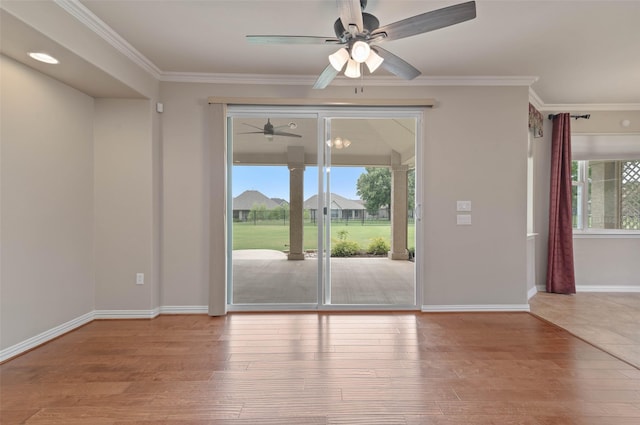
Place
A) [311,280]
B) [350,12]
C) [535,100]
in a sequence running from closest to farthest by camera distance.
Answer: [350,12] < [311,280] < [535,100]

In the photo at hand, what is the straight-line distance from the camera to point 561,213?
4.26 metres

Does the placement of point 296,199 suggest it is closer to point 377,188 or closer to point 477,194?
point 377,188

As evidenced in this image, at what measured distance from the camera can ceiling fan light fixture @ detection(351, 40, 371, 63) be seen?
1972 millimetres

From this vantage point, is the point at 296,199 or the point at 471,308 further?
the point at 296,199

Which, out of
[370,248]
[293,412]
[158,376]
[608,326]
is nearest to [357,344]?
[293,412]

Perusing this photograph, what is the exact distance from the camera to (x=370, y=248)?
3.73 meters

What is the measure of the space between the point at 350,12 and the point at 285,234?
2.41 m

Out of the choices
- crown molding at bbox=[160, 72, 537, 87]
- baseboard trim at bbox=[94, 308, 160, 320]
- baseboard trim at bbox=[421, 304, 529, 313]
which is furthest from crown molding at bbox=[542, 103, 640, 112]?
baseboard trim at bbox=[94, 308, 160, 320]

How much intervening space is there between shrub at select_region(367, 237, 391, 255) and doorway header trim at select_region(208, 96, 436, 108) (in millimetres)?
1524

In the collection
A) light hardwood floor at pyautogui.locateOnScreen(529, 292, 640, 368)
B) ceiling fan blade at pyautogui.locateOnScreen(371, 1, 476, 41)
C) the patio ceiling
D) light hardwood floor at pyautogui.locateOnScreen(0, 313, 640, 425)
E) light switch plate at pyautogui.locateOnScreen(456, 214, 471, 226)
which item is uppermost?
ceiling fan blade at pyautogui.locateOnScreen(371, 1, 476, 41)

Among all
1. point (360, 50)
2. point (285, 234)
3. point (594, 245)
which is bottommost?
point (594, 245)

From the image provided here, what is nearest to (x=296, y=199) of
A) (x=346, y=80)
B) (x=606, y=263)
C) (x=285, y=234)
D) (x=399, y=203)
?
(x=285, y=234)

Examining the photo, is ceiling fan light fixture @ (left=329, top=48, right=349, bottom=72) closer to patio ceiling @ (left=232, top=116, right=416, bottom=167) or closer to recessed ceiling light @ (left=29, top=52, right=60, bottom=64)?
patio ceiling @ (left=232, top=116, right=416, bottom=167)

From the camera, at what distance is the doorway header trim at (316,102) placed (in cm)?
340
